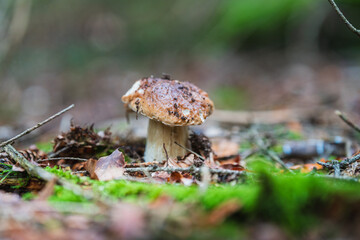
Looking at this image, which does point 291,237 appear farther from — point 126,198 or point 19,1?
point 19,1

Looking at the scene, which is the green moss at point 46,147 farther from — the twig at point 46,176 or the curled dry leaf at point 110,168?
the curled dry leaf at point 110,168

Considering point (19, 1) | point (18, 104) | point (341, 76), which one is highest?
point (19, 1)

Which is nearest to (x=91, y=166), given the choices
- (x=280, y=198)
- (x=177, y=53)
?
(x=280, y=198)

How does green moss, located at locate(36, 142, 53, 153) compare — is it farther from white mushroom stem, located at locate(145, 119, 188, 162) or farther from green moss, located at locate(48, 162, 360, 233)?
green moss, located at locate(48, 162, 360, 233)

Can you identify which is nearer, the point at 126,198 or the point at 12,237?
the point at 12,237

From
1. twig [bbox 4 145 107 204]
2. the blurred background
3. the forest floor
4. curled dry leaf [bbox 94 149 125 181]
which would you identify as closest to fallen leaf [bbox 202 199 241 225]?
the forest floor

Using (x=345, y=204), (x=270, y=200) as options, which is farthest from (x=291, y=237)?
(x=345, y=204)

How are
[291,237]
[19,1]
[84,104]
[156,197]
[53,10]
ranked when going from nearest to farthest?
1. [291,237]
2. [156,197]
3. [19,1]
4. [84,104]
5. [53,10]

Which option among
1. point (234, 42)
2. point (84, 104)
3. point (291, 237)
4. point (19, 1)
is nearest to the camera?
point (291, 237)

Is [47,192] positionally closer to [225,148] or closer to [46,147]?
[46,147]
